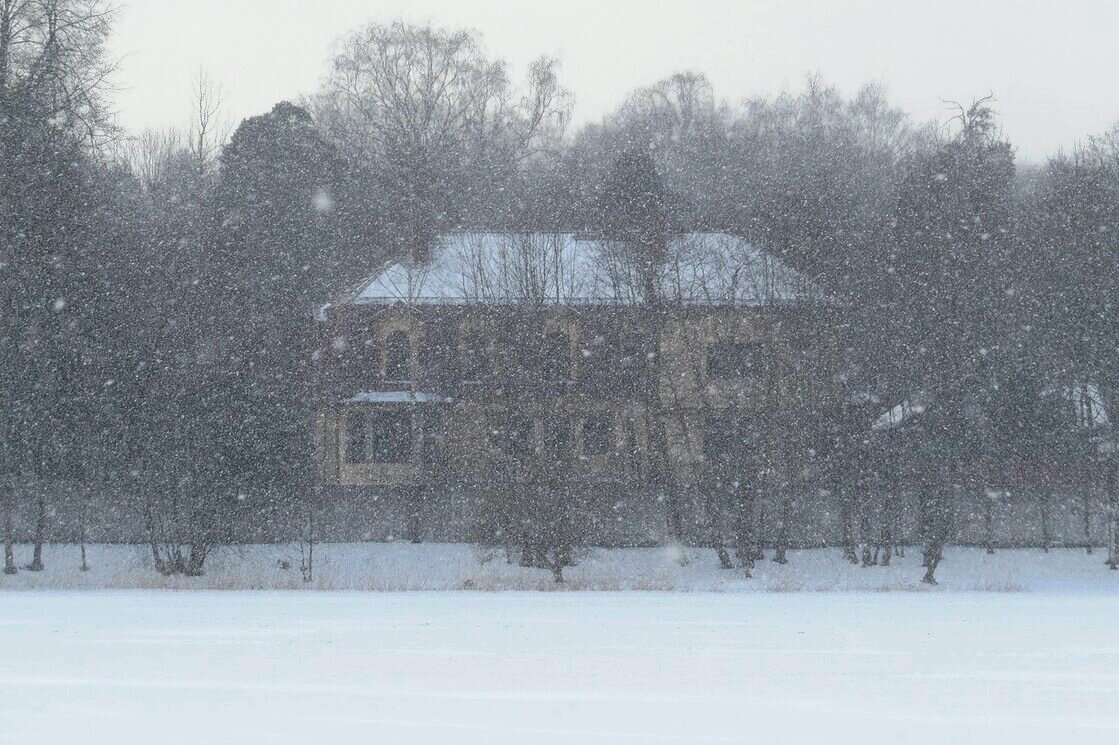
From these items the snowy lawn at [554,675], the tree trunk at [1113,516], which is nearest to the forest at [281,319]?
the tree trunk at [1113,516]

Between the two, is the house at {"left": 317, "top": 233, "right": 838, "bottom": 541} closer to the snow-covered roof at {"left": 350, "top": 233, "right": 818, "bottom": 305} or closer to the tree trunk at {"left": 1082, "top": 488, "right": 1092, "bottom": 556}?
the snow-covered roof at {"left": 350, "top": 233, "right": 818, "bottom": 305}

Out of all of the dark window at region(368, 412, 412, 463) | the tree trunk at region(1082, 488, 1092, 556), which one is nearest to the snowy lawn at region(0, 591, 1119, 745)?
the tree trunk at region(1082, 488, 1092, 556)

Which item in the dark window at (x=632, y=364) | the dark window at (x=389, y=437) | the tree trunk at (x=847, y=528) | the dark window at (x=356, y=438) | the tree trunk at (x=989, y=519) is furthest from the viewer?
the dark window at (x=356, y=438)

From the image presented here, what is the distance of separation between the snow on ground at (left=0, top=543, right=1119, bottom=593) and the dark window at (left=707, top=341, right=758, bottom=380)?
174 inches

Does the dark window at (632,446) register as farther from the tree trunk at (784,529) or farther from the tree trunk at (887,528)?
the tree trunk at (887,528)

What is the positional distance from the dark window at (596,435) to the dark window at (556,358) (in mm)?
2241

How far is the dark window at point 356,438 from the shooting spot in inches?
1414

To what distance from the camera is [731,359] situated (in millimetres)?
31188

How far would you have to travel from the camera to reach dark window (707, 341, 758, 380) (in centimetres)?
3104

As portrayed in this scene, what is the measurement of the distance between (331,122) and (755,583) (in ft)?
114

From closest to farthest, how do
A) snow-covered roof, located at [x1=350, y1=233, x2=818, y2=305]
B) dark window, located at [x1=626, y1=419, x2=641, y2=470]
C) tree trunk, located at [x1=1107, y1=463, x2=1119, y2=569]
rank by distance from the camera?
tree trunk, located at [x1=1107, y1=463, x2=1119, y2=569], snow-covered roof, located at [x1=350, y1=233, x2=818, y2=305], dark window, located at [x1=626, y1=419, x2=641, y2=470]

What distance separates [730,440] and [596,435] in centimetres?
517

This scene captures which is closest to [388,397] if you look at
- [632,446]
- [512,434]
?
[512,434]

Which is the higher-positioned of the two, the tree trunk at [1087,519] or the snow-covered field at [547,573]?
the tree trunk at [1087,519]
